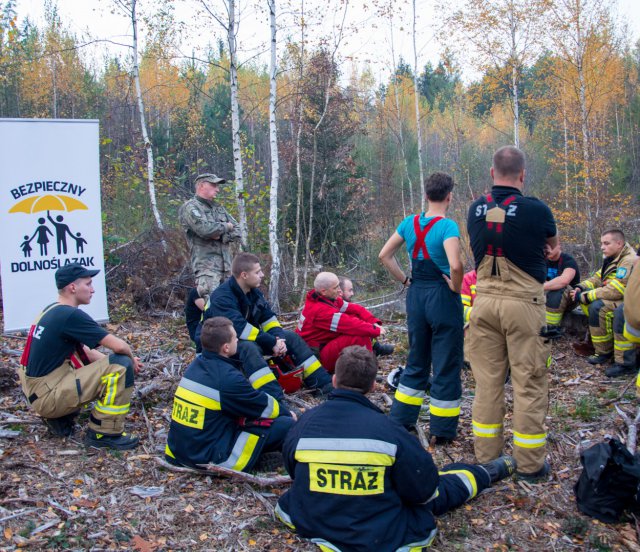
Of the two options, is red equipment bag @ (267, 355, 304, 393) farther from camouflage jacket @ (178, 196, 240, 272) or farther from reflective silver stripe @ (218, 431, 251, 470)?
camouflage jacket @ (178, 196, 240, 272)

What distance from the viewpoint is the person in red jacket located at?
6535 millimetres

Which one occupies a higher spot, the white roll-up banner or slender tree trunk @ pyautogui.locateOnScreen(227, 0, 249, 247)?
slender tree trunk @ pyautogui.locateOnScreen(227, 0, 249, 247)

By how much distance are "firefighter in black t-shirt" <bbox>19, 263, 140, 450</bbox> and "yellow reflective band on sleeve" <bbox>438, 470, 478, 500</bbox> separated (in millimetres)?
2780

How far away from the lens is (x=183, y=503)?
414cm

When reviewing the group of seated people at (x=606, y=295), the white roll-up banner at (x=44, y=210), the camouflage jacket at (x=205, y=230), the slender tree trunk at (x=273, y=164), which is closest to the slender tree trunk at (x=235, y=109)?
the slender tree trunk at (x=273, y=164)

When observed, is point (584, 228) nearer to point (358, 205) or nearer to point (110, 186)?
point (358, 205)

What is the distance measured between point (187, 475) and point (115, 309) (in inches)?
232

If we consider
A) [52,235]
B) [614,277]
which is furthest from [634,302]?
[52,235]

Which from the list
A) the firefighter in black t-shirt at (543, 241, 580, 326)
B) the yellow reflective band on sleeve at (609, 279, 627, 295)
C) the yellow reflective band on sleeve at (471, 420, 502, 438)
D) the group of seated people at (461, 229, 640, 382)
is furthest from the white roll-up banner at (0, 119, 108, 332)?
the yellow reflective band on sleeve at (609, 279, 627, 295)

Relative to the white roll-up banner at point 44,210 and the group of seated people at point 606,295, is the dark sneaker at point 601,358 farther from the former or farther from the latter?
the white roll-up banner at point 44,210

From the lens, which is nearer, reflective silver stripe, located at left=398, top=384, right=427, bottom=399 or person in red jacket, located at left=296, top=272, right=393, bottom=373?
reflective silver stripe, located at left=398, top=384, right=427, bottom=399

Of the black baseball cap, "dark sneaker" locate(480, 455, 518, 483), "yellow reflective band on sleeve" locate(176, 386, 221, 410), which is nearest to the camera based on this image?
"dark sneaker" locate(480, 455, 518, 483)

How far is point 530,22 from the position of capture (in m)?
19.1

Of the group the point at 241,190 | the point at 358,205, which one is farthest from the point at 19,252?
the point at 358,205
